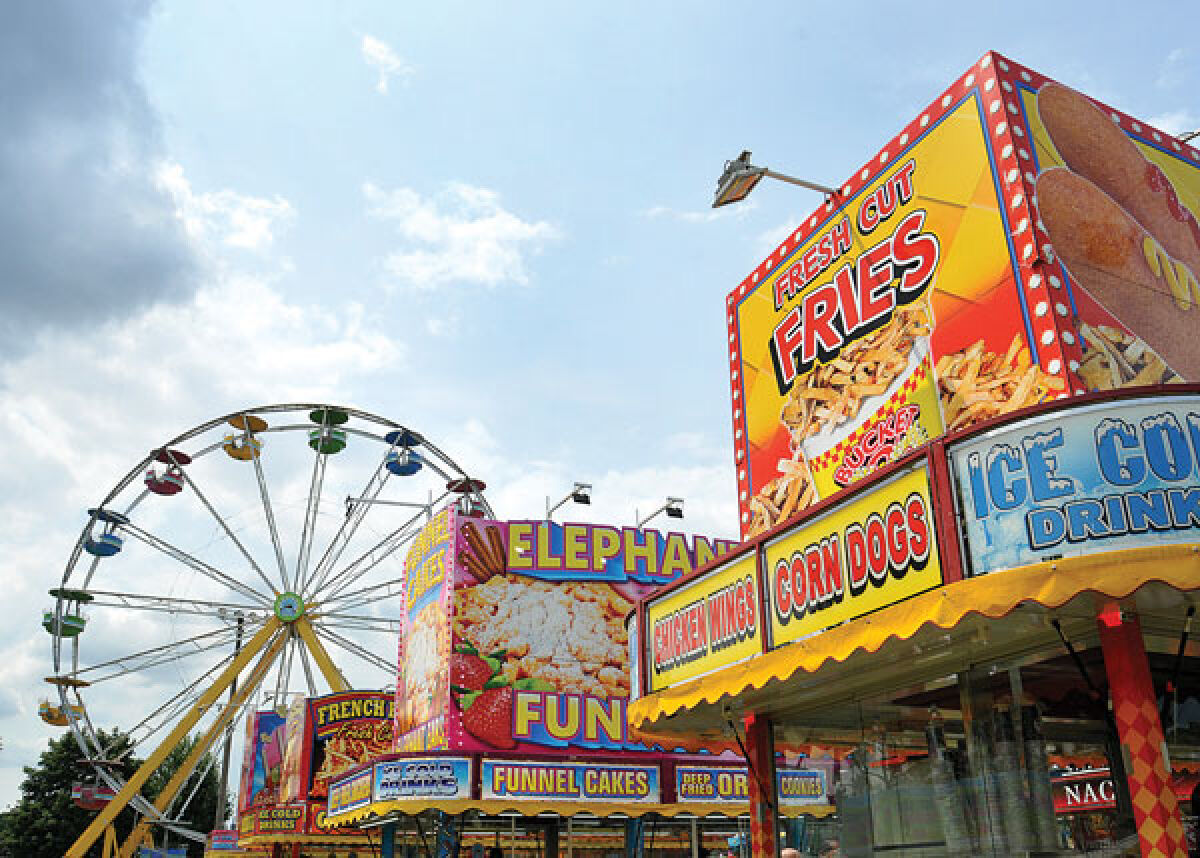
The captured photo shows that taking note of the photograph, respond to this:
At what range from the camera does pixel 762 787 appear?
8.82 meters

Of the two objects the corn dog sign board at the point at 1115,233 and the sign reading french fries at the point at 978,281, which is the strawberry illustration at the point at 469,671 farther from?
the corn dog sign board at the point at 1115,233

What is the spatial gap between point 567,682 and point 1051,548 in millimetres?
14208

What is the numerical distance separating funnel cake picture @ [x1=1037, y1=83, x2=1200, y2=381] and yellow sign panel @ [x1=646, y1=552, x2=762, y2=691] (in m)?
2.94

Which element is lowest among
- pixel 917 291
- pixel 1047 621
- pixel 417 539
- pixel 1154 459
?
pixel 1047 621

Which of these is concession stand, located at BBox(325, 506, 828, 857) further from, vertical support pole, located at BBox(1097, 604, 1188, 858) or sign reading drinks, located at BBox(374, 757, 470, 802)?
vertical support pole, located at BBox(1097, 604, 1188, 858)

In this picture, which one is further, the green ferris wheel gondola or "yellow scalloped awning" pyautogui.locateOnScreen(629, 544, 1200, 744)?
the green ferris wheel gondola

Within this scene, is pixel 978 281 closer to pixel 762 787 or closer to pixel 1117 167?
pixel 1117 167

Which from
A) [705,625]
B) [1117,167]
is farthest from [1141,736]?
[1117,167]

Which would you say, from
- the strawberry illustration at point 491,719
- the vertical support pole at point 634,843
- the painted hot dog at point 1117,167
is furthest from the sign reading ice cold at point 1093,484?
the vertical support pole at point 634,843

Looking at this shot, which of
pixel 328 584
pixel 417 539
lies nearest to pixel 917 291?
pixel 417 539

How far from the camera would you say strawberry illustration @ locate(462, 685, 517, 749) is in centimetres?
1716

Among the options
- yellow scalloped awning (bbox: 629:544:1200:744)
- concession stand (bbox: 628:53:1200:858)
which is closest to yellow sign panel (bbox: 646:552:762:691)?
concession stand (bbox: 628:53:1200:858)

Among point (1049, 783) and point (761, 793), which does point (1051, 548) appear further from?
point (761, 793)

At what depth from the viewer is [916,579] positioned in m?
5.64
